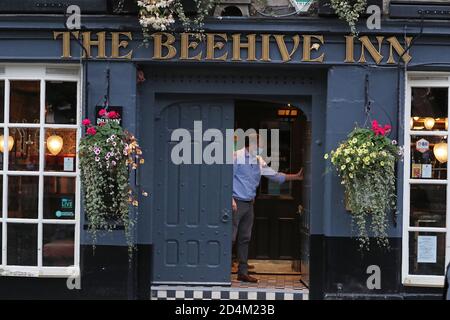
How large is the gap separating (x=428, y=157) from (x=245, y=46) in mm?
2513

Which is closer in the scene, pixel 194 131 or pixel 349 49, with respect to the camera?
pixel 349 49

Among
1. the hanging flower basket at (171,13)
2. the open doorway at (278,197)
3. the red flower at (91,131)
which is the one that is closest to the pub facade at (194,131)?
the hanging flower basket at (171,13)

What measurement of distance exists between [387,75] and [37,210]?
437cm

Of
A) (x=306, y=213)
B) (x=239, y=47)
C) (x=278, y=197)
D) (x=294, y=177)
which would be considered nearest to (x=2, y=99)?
(x=239, y=47)

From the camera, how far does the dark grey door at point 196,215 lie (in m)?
8.73

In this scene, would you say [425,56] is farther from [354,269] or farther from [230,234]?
[230,234]

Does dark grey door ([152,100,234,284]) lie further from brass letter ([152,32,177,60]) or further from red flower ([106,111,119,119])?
red flower ([106,111,119,119])

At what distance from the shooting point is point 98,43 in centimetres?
823

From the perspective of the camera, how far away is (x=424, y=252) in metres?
8.39

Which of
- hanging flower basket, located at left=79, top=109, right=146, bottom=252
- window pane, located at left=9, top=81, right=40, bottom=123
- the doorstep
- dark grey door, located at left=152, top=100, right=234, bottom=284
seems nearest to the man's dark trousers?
dark grey door, located at left=152, top=100, right=234, bottom=284

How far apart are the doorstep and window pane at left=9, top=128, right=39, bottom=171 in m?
2.08

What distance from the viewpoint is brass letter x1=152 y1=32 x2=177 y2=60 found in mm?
8203

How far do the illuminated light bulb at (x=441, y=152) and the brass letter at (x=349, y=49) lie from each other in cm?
143

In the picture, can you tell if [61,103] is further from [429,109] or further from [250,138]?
[429,109]
